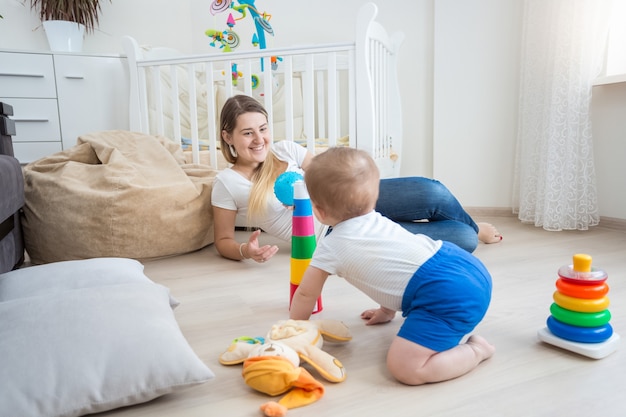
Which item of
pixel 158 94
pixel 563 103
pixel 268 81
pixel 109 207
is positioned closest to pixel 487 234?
pixel 563 103

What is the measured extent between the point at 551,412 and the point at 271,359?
44cm

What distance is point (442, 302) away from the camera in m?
0.82

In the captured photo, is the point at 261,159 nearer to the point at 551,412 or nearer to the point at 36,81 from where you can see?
the point at 551,412

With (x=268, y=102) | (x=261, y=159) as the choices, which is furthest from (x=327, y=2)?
(x=261, y=159)

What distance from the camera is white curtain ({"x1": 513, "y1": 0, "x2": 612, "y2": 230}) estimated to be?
1.94m

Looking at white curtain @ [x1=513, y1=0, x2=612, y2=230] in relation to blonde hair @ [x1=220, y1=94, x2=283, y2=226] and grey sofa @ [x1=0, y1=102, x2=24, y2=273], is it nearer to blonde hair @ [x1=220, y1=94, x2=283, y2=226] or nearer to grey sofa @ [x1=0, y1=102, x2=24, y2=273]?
blonde hair @ [x1=220, y1=94, x2=283, y2=226]

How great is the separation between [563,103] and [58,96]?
2.40 m

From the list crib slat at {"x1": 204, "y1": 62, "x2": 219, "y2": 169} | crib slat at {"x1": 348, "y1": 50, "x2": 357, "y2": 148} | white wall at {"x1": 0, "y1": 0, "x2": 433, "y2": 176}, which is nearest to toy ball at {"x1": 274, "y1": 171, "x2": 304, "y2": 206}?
crib slat at {"x1": 348, "y1": 50, "x2": 357, "y2": 148}

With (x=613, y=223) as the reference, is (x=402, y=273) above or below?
above

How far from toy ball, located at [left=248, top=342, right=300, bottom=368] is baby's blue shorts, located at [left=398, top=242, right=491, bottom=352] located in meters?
0.19

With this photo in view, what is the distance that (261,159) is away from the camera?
1.76 m

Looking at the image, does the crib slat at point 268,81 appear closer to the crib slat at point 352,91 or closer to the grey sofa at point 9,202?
the crib slat at point 352,91

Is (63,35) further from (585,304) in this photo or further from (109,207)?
(585,304)

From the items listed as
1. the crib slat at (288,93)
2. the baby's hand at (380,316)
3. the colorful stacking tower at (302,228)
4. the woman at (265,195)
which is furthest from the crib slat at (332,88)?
the baby's hand at (380,316)
